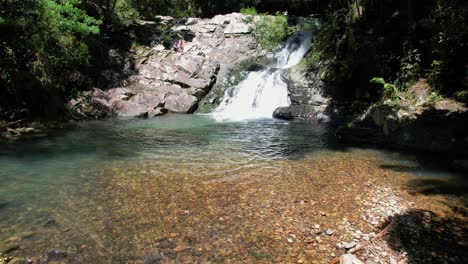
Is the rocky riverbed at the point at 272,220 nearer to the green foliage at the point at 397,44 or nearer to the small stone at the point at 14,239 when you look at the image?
the small stone at the point at 14,239

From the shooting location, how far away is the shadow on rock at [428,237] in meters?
4.34

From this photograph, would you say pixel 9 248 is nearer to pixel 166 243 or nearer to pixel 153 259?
pixel 153 259

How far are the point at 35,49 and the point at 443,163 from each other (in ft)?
49.6

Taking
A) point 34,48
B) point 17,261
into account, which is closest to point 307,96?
point 34,48

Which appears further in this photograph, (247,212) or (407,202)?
(407,202)

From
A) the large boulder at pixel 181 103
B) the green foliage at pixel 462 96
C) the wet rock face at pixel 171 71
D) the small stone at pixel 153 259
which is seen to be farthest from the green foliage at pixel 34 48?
the green foliage at pixel 462 96

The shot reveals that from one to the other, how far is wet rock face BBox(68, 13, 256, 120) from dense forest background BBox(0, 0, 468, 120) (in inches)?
51.0

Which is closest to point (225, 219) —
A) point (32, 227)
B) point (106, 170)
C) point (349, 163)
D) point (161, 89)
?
point (32, 227)

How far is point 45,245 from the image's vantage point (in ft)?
15.1

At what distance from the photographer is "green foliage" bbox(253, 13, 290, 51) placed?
22.4m

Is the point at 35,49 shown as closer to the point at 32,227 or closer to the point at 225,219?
the point at 32,227

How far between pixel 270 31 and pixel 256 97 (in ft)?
23.8

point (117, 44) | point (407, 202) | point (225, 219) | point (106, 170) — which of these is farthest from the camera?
point (117, 44)

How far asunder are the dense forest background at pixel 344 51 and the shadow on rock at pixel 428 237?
567cm
